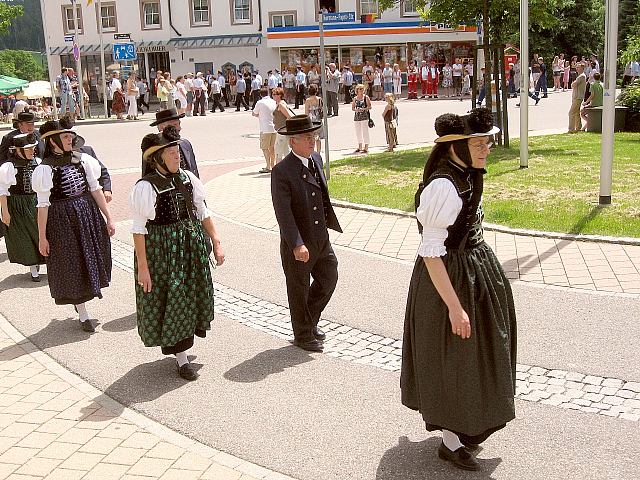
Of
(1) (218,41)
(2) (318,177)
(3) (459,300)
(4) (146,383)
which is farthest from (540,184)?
(1) (218,41)

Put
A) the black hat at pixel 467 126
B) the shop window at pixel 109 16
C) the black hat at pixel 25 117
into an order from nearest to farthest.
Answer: the black hat at pixel 467 126 → the black hat at pixel 25 117 → the shop window at pixel 109 16

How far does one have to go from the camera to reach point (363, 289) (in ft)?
28.0

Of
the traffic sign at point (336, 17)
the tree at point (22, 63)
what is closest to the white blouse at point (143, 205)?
the traffic sign at point (336, 17)

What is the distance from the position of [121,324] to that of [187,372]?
1.76m

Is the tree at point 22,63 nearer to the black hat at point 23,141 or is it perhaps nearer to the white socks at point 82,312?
the black hat at point 23,141

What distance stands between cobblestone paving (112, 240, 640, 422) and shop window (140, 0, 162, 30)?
41.2 m

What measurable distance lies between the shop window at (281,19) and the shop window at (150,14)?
21.1ft

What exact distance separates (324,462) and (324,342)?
2.22m

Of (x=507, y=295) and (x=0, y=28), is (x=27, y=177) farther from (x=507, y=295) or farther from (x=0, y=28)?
(x=0, y=28)

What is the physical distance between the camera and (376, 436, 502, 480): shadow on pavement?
4.70 metres

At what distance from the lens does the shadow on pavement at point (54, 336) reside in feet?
23.8

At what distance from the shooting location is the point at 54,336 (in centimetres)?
761

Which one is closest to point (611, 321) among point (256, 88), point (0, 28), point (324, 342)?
point (324, 342)

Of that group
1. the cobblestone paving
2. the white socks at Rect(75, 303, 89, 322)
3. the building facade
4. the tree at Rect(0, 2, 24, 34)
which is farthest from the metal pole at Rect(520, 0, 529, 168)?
the tree at Rect(0, 2, 24, 34)
